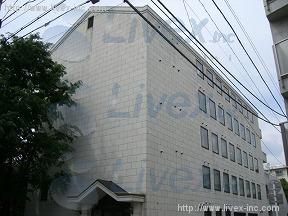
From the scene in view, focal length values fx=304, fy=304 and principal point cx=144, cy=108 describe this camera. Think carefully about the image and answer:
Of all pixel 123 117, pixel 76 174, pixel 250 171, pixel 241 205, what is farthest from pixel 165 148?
pixel 250 171

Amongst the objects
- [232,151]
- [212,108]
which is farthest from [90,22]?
[232,151]

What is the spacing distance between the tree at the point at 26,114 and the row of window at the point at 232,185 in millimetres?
8330

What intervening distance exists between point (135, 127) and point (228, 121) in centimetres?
1242

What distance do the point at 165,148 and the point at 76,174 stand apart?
4.93 metres

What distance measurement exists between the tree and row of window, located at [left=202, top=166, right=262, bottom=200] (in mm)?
8330

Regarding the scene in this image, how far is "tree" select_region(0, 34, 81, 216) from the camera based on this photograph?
1323cm

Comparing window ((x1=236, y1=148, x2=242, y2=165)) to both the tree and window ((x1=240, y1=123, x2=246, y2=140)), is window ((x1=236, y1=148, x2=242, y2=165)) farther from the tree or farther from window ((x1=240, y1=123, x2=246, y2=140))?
the tree

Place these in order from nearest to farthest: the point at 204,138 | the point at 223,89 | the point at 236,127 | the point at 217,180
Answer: the point at 204,138 → the point at 217,180 → the point at 223,89 → the point at 236,127

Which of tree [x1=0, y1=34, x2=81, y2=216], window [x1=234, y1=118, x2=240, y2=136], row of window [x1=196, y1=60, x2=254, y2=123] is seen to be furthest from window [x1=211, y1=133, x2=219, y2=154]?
tree [x1=0, y1=34, x2=81, y2=216]

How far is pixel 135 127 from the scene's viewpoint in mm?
14273

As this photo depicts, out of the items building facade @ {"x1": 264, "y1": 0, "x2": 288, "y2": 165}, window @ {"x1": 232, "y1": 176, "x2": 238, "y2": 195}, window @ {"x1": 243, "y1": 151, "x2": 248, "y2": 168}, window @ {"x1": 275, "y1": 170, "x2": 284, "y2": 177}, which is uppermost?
window @ {"x1": 275, "y1": 170, "x2": 284, "y2": 177}

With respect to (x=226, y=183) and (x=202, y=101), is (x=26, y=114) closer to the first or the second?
(x=202, y=101)

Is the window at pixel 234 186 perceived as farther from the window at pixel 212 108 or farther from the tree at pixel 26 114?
the tree at pixel 26 114

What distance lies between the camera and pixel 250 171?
89.0 feet
